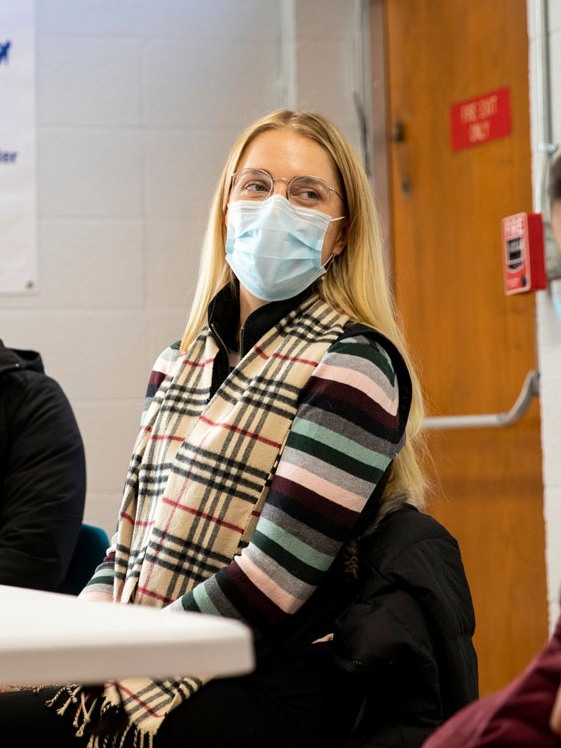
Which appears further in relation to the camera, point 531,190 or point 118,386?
point 118,386

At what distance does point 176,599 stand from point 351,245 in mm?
644

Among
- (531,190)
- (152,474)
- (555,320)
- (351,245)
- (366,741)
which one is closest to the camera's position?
(366,741)

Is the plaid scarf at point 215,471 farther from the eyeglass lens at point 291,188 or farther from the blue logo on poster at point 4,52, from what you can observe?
the blue logo on poster at point 4,52

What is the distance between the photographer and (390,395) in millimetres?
1584

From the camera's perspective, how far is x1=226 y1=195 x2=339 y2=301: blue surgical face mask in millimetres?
1759

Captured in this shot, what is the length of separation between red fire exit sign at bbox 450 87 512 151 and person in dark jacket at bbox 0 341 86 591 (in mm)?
1355

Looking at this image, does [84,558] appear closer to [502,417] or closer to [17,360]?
[17,360]

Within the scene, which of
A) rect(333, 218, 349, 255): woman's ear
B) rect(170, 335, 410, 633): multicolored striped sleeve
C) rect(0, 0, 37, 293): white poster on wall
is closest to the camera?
rect(170, 335, 410, 633): multicolored striped sleeve

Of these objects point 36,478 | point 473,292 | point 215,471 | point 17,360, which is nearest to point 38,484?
point 36,478

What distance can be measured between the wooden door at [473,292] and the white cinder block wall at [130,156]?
0.28m

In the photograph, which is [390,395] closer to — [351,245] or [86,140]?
[351,245]

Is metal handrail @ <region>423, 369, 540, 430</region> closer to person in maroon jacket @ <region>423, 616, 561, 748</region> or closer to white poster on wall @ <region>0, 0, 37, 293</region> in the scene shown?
white poster on wall @ <region>0, 0, 37, 293</region>

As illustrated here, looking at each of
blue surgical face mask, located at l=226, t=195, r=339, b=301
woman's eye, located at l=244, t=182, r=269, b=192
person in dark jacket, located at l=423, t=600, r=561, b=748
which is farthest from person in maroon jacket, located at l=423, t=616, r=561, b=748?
woman's eye, located at l=244, t=182, r=269, b=192

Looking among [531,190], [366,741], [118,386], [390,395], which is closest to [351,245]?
[390,395]
